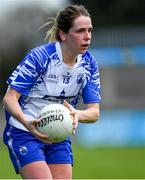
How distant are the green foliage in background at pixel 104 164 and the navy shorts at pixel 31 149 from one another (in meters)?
6.92

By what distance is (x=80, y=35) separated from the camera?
Answer: 8805 millimetres

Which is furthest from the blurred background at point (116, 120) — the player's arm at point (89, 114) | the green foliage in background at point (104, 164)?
the player's arm at point (89, 114)

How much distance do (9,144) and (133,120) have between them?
766 inches

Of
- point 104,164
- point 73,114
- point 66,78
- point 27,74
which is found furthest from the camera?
point 104,164

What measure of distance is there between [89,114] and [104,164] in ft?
37.3

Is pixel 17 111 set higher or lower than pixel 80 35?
lower

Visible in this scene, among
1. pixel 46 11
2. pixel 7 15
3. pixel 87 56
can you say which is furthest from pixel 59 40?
pixel 7 15

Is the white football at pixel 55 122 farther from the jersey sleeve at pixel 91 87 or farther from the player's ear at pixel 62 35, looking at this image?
the player's ear at pixel 62 35

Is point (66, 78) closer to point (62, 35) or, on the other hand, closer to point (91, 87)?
point (91, 87)

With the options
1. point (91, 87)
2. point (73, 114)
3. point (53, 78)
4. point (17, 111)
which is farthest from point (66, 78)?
point (17, 111)

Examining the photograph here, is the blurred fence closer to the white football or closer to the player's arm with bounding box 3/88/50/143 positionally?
the player's arm with bounding box 3/88/50/143

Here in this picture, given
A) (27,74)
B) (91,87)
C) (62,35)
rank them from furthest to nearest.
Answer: (91,87) < (62,35) < (27,74)

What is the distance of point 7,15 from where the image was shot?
53938 millimetres

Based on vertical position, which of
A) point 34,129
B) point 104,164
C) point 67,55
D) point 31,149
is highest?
point 67,55
